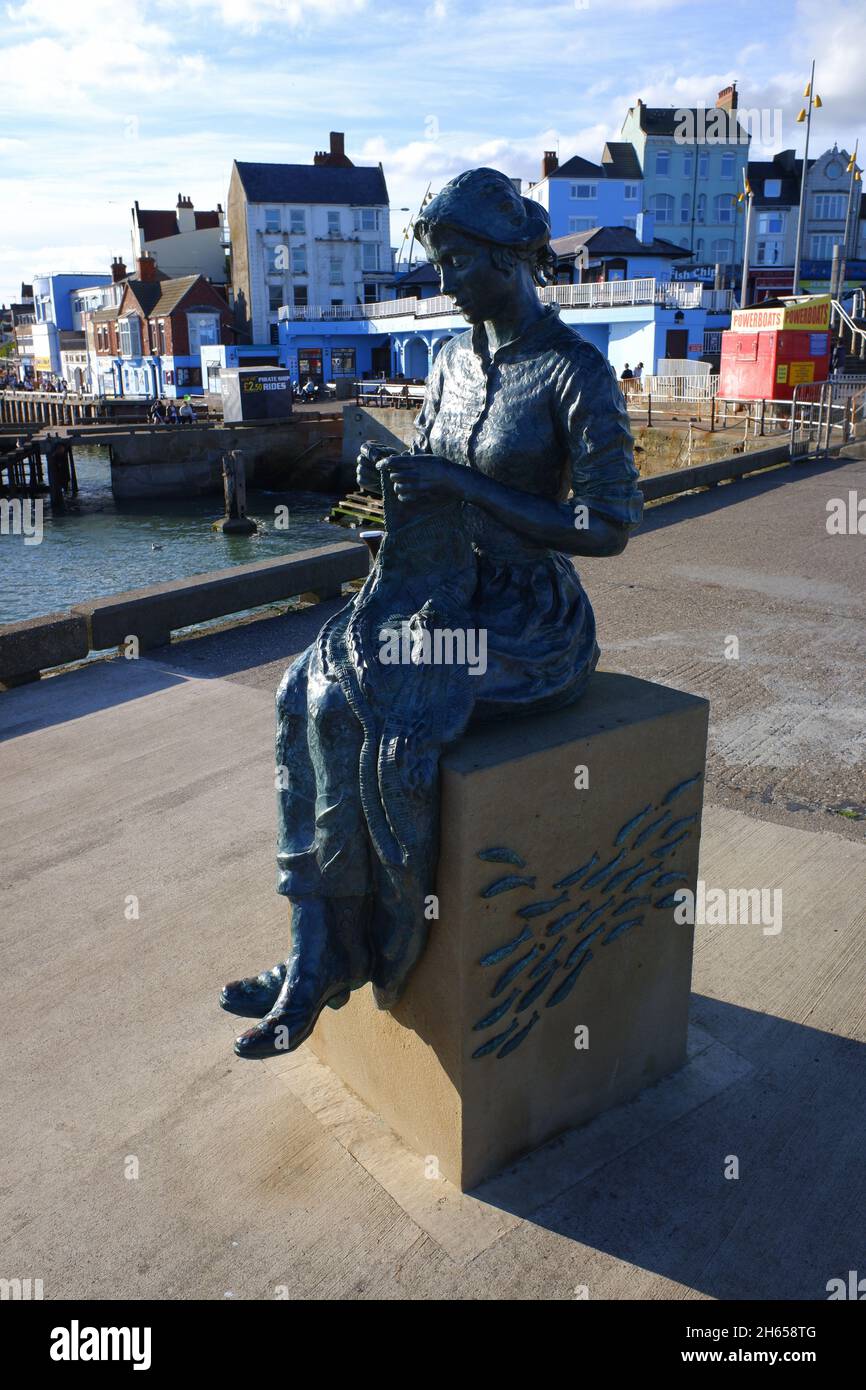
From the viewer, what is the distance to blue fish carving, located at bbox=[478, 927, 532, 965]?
3.25m

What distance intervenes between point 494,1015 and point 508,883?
0.42m

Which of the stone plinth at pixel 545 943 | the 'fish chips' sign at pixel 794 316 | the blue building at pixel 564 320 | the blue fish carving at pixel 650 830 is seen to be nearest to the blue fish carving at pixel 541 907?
the stone plinth at pixel 545 943

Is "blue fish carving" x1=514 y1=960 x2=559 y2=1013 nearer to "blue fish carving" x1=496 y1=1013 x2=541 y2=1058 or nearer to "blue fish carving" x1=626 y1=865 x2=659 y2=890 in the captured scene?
"blue fish carving" x1=496 y1=1013 x2=541 y2=1058

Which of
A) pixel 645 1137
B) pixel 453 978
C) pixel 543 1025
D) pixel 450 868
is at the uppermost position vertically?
pixel 450 868

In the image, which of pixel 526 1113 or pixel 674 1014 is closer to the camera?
pixel 526 1113

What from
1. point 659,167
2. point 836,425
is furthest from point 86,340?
point 836,425

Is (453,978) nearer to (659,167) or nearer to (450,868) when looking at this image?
(450,868)

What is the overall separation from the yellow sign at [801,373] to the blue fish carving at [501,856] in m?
24.4

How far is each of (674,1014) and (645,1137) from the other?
478 millimetres

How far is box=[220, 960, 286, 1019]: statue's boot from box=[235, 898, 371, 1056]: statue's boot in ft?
0.21

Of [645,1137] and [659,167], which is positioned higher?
[659,167]

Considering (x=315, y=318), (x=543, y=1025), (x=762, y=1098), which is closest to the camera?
(x=543, y=1025)

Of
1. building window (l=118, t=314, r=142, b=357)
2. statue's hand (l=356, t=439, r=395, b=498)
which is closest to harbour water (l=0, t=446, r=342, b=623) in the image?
statue's hand (l=356, t=439, r=395, b=498)

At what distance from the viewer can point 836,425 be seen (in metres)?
21.7
